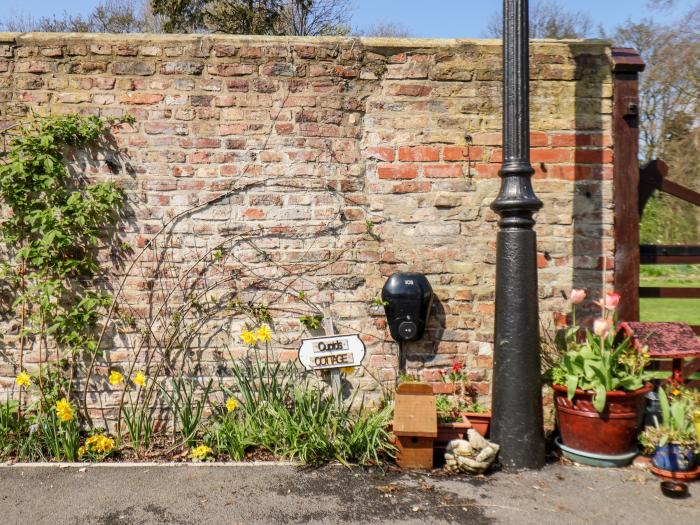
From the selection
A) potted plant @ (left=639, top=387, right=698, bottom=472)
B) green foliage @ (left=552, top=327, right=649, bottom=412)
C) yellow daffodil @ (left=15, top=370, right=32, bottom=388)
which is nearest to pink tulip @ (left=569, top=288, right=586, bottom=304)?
green foliage @ (left=552, top=327, right=649, bottom=412)

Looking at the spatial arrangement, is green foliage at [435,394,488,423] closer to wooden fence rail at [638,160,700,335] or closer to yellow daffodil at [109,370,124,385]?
wooden fence rail at [638,160,700,335]

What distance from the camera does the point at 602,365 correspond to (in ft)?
11.3

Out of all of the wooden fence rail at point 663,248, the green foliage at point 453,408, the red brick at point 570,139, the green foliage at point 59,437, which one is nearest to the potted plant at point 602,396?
the green foliage at point 453,408

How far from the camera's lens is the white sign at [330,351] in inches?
153

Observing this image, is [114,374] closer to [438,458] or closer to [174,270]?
[174,270]

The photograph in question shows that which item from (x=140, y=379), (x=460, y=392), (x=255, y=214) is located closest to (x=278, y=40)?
(x=255, y=214)

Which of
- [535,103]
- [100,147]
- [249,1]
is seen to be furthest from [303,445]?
[249,1]

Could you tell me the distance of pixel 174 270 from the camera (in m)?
4.00

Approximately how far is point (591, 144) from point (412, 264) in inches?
58.5

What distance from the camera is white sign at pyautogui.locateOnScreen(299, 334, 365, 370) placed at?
12.7ft

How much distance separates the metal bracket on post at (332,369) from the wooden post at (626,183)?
1993mm

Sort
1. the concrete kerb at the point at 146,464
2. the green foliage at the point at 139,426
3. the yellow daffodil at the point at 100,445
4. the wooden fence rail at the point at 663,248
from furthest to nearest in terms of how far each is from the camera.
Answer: the wooden fence rail at the point at 663,248 → the green foliage at the point at 139,426 → the yellow daffodil at the point at 100,445 → the concrete kerb at the point at 146,464

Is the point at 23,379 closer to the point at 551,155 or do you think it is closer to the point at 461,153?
the point at 461,153

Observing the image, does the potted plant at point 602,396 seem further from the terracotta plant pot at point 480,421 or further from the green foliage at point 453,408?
the green foliage at point 453,408
